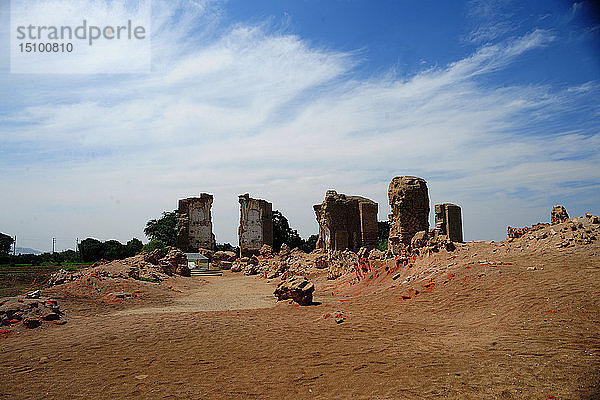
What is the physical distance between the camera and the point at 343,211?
91.0ft

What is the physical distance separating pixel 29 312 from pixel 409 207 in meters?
14.0

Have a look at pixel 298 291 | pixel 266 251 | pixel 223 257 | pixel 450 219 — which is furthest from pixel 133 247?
pixel 298 291

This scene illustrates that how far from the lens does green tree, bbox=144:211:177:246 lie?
134 feet

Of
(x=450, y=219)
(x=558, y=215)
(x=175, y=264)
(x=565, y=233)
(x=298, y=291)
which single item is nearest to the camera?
(x=298, y=291)

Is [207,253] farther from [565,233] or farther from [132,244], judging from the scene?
[565,233]

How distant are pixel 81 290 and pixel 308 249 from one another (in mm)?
33099

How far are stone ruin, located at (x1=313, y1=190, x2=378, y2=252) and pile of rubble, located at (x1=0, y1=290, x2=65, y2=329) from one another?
64.4ft

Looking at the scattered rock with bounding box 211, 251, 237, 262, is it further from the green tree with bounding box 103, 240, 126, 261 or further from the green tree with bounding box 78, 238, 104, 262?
the green tree with bounding box 78, 238, 104, 262

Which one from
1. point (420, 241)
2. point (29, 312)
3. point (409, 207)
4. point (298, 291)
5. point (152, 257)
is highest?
point (409, 207)

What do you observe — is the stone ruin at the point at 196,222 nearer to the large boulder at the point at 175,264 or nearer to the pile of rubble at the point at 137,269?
the pile of rubble at the point at 137,269

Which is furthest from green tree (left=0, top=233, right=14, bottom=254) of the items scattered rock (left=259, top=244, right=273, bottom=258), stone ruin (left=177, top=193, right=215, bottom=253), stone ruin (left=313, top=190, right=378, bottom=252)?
stone ruin (left=313, top=190, right=378, bottom=252)

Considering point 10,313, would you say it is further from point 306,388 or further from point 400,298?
point 400,298

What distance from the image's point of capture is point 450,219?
2750 cm

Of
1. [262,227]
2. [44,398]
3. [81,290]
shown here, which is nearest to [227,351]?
[44,398]
